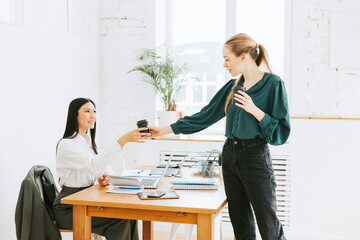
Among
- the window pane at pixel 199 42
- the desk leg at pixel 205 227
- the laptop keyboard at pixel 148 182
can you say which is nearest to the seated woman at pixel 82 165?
the laptop keyboard at pixel 148 182

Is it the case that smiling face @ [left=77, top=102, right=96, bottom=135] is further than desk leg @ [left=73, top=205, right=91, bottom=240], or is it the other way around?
smiling face @ [left=77, top=102, right=96, bottom=135]

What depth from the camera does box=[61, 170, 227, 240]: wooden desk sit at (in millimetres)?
1995

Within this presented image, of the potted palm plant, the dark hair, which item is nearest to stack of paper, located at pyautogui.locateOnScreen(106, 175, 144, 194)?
the dark hair

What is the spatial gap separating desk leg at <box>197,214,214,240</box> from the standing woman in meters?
0.22

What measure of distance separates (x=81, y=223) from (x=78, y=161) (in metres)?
0.41

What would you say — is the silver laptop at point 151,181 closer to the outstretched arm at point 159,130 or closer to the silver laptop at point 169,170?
the silver laptop at point 169,170

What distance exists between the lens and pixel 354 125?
3.52 meters

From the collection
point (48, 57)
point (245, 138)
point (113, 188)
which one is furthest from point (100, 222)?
point (48, 57)

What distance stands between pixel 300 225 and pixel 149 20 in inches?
92.0

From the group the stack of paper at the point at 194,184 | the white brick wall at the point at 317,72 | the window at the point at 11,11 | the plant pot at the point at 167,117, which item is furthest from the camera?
the plant pot at the point at 167,117

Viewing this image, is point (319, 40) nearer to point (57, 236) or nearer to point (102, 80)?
point (102, 80)

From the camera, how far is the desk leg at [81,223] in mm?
2168

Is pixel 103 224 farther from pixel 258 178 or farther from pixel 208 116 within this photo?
pixel 258 178

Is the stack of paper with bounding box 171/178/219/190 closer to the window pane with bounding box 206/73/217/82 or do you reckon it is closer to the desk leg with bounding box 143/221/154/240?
the desk leg with bounding box 143/221/154/240
